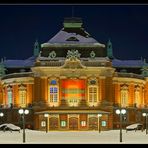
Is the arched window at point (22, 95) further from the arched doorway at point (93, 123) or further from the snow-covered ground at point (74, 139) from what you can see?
the snow-covered ground at point (74, 139)

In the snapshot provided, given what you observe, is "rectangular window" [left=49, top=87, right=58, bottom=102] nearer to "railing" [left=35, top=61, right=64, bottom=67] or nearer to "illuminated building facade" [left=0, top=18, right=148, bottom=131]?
"illuminated building facade" [left=0, top=18, right=148, bottom=131]

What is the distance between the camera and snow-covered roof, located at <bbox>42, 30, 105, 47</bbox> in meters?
66.4

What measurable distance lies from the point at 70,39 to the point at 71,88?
6249 millimetres

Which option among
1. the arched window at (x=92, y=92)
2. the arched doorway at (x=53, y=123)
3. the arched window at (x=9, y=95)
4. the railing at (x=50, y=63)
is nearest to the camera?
the arched doorway at (x=53, y=123)

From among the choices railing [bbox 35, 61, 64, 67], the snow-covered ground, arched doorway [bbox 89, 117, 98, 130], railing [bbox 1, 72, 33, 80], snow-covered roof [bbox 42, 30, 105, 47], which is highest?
snow-covered roof [bbox 42, 30, 105, 47]

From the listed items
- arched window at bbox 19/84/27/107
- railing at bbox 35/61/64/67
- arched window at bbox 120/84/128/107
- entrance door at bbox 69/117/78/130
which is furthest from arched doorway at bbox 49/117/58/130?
arched window at bbox 120/84/128/107

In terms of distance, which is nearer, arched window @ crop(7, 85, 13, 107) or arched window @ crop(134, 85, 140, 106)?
arched window @ crop(7, 85, 13, 107)

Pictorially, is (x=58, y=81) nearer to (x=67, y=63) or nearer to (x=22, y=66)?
(x=67, y=63)

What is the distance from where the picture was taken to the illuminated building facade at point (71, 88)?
2489 inches

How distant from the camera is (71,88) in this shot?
63938 millimetres

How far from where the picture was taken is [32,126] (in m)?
65.2

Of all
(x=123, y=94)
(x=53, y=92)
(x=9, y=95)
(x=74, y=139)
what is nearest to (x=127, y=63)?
(x=123, y=94)

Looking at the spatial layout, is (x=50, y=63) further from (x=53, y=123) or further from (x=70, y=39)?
(x=53, y=123)

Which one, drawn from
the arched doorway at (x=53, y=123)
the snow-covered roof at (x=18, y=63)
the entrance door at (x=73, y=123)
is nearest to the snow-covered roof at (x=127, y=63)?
the snow-covered roof at (x=18, y=63)
